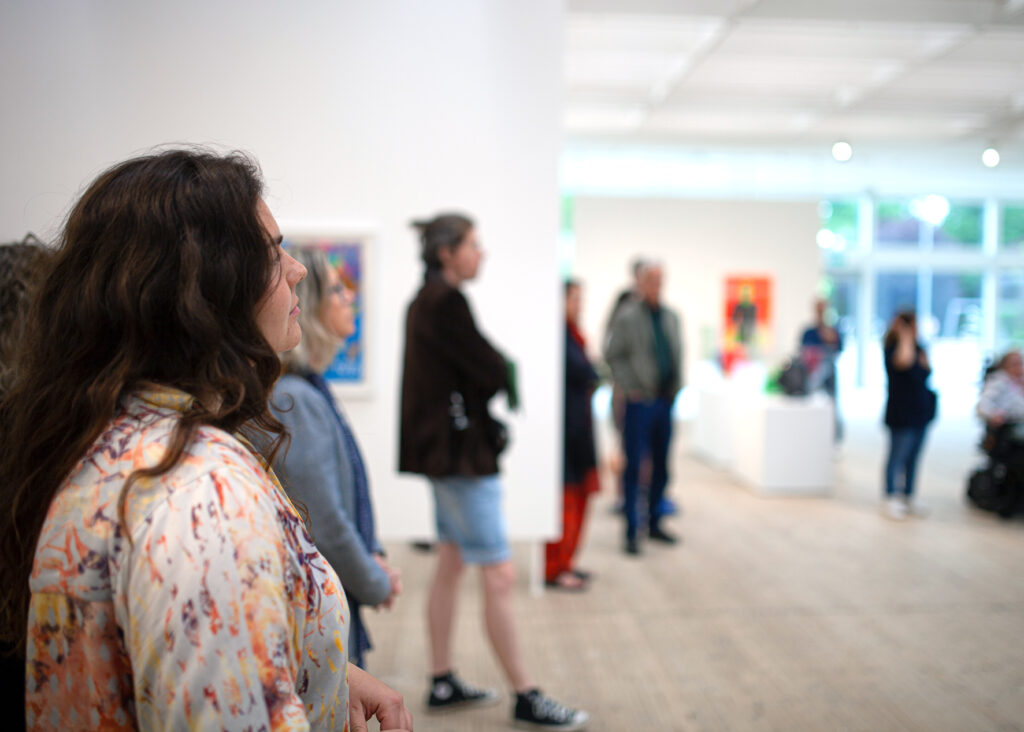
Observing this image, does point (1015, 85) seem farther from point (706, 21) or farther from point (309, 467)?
point (706, 21)

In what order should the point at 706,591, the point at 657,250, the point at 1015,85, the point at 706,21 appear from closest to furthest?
1. the point at 1015,85
2. the point at 706,591
3. the point at 706,21
4. the point at 657,250

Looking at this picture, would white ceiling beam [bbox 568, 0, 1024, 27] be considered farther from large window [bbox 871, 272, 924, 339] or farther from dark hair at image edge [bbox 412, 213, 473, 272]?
large window [bbox 871, 272, 924, 339]

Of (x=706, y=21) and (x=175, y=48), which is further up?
(x=706, y=21)

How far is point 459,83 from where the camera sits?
4359 mm

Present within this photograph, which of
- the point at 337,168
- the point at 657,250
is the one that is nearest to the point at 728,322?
the point at 657,250

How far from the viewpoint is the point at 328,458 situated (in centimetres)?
192

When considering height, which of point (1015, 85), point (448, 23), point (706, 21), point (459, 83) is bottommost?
point (1015, 85)

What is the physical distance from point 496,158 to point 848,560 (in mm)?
3412

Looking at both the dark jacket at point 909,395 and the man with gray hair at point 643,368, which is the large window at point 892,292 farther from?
the man with gray hair at point 643,368

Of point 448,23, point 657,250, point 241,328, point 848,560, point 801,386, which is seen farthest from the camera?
point 657,250

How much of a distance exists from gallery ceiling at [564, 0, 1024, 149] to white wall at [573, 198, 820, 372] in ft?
4.43

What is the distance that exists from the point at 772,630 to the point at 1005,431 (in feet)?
13.3

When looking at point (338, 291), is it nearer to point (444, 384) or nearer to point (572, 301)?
Result: point (444, 384)

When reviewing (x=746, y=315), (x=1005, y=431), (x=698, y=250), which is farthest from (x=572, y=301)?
(x=746, y=315)
